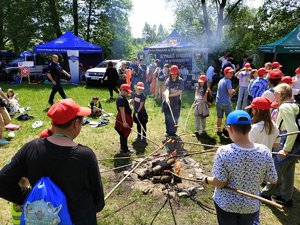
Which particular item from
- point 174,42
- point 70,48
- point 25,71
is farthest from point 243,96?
point 25,71

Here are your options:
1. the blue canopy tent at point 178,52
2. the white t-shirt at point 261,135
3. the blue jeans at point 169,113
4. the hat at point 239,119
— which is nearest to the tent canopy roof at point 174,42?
the blue canopy tent at point 178,52

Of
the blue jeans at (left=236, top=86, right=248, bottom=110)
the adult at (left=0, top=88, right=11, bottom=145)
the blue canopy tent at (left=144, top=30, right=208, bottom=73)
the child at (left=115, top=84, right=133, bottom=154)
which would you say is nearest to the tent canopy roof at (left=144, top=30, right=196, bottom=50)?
the blue canopy tent at (left=144, top=30, right=208, bottom=73)

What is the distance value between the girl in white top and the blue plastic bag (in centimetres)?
268

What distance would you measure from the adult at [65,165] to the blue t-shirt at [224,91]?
19.2ft

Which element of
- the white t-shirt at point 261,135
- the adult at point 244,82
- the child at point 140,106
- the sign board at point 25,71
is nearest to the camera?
the white t-shirt at point 261,135

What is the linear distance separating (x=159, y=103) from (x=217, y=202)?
969 centimetres

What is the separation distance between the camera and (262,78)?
762 cm

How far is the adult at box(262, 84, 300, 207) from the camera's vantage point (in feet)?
13.0

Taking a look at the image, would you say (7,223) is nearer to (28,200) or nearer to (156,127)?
(28,200)

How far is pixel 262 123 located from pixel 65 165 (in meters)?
2.73

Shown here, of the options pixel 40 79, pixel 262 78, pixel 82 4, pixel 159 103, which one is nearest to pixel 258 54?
pixel 159 103

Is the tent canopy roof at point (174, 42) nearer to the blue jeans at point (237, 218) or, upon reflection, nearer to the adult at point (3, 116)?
the adult at point (3, 116)

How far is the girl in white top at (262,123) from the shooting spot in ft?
11.7

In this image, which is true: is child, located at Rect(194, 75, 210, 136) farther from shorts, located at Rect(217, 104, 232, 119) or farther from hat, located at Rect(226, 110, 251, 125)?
hat, located at Rect(226, 110, 251, 125)
